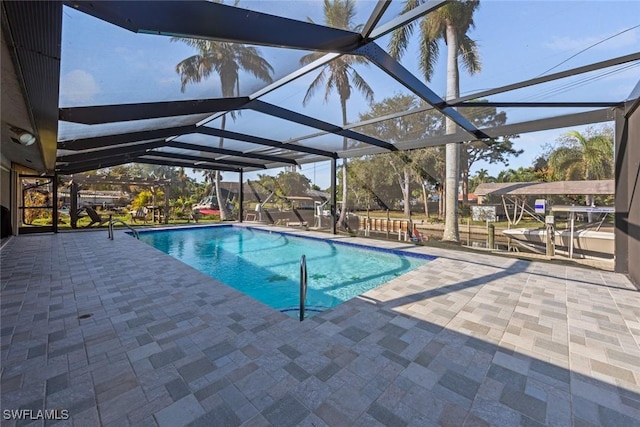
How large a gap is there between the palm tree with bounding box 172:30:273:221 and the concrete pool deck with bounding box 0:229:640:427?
289 centimetres

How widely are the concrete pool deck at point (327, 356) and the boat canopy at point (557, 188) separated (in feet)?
13.6

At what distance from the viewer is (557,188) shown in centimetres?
749

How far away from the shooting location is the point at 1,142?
462 cm

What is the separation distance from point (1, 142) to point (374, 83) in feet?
22.6

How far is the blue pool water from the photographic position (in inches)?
201

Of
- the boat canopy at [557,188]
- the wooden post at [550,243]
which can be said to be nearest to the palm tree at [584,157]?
the boat canopy at [557,188]

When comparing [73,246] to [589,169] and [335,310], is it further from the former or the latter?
[589,169]

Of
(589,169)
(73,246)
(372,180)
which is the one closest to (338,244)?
(73,246)

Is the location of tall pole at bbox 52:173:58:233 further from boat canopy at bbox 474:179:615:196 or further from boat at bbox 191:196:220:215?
boat canopy at bbox 474:179:615:196

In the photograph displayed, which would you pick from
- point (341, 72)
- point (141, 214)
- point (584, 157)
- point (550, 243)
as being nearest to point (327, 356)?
point (341, 72)

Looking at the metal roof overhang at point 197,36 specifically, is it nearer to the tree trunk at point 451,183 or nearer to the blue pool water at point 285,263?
the tree trunk at point 451,183

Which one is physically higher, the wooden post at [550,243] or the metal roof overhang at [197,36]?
the metal roof overhang at [197,36]

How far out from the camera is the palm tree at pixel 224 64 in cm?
303

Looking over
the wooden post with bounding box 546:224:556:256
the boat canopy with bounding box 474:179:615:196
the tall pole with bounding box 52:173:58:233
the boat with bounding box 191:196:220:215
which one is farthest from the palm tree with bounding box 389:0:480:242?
the boat with bounding box 191:196:220:215
